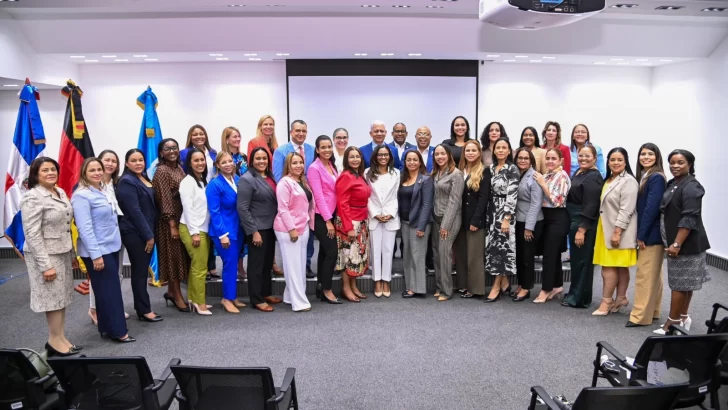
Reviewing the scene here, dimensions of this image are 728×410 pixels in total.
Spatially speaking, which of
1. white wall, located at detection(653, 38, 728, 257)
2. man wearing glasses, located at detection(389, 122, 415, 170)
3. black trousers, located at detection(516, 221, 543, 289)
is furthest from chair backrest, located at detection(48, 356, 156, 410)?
white wall, located at detection(653, 38, 728, 257)

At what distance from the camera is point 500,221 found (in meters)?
5.33

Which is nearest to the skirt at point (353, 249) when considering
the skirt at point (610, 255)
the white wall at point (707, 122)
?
the skirt at point (610, 255)

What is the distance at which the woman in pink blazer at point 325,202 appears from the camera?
5281 millimetres

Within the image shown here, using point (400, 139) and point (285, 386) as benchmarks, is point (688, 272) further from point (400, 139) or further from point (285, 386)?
point (285, 386)

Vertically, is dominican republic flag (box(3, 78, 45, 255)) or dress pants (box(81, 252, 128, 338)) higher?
dominican republic flag (box(3, 78, 45, 255))

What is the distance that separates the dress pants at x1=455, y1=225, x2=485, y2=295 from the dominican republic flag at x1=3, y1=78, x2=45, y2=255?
4.54 metres

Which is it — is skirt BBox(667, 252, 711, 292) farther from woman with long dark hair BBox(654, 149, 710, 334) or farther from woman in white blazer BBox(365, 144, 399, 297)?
woman in white blazer BBox(365, 144, 399, 297)

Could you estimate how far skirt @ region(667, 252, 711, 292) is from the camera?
4.37 m

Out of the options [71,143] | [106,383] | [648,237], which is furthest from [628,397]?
[71,143]


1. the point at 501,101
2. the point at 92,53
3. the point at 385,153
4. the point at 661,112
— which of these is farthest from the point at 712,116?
the point at 92,53

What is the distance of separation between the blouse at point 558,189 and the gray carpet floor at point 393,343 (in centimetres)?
108

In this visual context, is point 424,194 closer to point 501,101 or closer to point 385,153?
point 385,153

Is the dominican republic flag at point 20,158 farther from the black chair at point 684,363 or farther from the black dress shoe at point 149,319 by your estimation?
the black chair at point 684,363

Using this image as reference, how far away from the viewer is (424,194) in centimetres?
540
